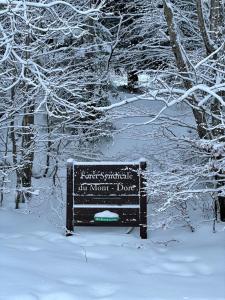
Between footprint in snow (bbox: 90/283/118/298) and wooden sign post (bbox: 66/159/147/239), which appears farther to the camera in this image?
wooden sign post (bbox: 66/159/147/239)

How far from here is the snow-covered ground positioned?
5445 millimetres

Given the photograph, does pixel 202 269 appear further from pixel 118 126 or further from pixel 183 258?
pixel 118 126

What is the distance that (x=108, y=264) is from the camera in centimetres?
679

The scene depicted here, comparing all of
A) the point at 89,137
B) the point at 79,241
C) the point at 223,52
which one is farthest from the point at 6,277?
the point at 89,137

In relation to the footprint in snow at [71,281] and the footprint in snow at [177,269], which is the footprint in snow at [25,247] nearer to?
the footprint in snow at [71,281]

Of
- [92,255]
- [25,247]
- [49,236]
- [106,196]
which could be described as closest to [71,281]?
[92,255]

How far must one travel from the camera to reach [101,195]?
8.47 meters

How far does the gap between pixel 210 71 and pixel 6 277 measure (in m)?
4.60

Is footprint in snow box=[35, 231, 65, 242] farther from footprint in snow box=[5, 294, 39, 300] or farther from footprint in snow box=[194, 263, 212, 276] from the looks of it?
footprint in snow box=[5, 294, 39, 300]

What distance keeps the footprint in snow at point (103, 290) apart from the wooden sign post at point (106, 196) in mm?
2652

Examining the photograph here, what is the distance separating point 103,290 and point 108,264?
123 cm

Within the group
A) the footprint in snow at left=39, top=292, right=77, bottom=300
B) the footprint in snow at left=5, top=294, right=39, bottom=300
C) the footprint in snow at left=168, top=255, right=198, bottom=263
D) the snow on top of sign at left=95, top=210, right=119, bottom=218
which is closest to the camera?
the footprint in snow at left=5, top=294, right=39, bottom=300

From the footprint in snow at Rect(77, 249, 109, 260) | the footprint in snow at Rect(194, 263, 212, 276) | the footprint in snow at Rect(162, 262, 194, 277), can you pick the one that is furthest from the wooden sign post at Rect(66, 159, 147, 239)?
the footprint in snow at Rect(194, 263, 212, 276)

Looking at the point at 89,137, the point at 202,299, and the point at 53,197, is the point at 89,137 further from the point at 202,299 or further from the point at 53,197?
the point at 202,299
